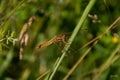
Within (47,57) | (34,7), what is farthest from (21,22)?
(47,57)

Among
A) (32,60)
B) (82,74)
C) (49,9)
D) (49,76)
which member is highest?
(49,76)

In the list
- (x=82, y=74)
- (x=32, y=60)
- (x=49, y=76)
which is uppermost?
(x=49, y=76)

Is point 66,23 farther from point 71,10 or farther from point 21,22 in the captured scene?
point 21,22

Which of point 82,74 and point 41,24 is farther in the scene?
point 41,24

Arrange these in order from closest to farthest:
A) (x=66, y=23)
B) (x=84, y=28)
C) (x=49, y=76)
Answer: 1. (x=49, y=76)
2. (x=84, y=28)
3. (x=66, y=23)

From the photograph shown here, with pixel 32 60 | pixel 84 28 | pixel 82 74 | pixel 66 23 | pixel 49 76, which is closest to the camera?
pixel 49 76

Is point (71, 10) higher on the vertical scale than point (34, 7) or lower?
lower

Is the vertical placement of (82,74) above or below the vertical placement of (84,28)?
below

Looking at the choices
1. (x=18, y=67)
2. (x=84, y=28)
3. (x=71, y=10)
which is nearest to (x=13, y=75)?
(x=18, y=67)

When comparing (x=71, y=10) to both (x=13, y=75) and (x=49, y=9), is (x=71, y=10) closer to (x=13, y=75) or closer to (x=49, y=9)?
(x=49, y=9)
